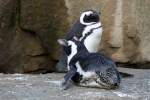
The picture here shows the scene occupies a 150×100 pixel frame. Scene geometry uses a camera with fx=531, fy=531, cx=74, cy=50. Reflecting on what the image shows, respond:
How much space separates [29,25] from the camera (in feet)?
16.5

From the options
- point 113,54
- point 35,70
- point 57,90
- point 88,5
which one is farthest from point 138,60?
point 57,90

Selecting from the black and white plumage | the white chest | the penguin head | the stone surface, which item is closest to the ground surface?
the black and white plumage

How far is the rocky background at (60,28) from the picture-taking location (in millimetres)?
4898

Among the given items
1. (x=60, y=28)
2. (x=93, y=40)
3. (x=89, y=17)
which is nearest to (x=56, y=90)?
(x=93, y=40)

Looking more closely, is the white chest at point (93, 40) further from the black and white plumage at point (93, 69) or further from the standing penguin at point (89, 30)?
the black and white plumage at point (93, 69)

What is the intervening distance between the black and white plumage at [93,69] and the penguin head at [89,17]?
49 cm

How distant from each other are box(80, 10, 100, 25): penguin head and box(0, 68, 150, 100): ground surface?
1.77 feet

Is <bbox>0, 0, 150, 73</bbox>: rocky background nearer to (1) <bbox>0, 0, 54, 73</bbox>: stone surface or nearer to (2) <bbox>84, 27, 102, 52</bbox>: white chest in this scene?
(1) <bbox>0, 0, 54, 73</bbox>: stone surface

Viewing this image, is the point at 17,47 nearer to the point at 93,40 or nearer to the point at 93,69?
the point at 93,40

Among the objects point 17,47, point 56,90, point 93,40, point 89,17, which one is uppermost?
point 89,17

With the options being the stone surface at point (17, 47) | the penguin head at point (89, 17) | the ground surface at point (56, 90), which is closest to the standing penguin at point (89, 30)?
the penguin head at point (89, 17)

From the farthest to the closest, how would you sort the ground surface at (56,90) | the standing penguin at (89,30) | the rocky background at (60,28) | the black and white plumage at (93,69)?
the rocky background at (60,28)
the standing penguin at (89,30)
the black and white plumage at (93,69)
the ground surface at (56,90)

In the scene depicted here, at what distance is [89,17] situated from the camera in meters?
4.50

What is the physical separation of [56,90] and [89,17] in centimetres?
90
